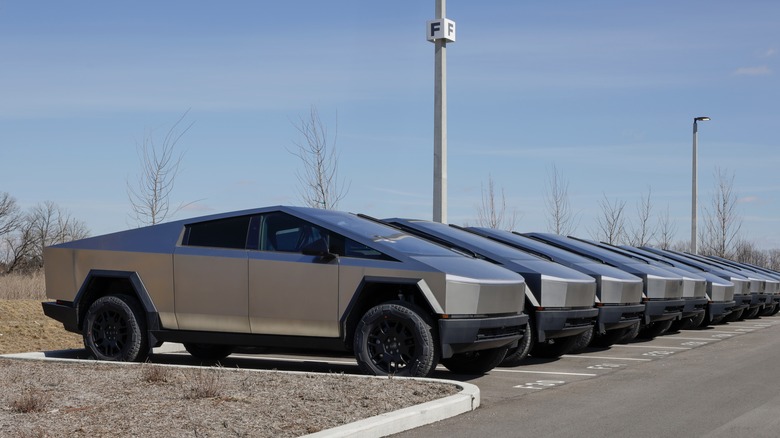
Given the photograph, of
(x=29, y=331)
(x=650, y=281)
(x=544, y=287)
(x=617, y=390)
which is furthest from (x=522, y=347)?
(x=29, y=331)

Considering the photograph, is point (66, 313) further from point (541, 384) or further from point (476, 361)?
point (541, 384)

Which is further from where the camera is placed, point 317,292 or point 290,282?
point 290,282

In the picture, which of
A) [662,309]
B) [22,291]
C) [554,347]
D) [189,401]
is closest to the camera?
[189,401]

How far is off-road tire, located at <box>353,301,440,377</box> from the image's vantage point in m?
8.86

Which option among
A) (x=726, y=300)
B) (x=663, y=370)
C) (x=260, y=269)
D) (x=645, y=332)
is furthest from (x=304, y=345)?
(x=726, y=300)

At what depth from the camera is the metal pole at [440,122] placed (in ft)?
52.0

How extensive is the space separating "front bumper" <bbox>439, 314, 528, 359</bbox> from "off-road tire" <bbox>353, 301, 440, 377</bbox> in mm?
138

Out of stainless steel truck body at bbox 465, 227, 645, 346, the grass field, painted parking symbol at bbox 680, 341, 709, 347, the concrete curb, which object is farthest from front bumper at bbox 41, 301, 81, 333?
painted parking symbol at bbox 680, 341, 709, 347

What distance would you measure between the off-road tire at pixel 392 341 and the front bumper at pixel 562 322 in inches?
81.2

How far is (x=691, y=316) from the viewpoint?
676 inches

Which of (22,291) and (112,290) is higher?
(112,290)

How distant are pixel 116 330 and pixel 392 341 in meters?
3.23

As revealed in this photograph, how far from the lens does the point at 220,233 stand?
10055mm

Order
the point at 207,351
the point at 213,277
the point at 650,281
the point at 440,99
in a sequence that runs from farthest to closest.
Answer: the point at 440,99 < the point at 650,281 < the point at 207,351 < the point at 213,277
